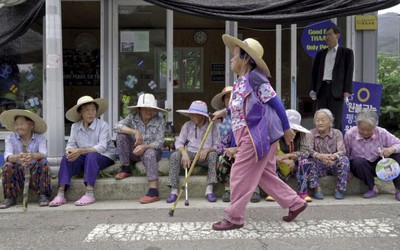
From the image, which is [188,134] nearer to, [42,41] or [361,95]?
[361,95]

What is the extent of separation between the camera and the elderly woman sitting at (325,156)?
17.5 feet

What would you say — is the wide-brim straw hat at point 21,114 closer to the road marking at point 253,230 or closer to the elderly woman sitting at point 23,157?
the elderly woman sitting at point 23,157

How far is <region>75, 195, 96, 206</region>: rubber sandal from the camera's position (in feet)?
17.1

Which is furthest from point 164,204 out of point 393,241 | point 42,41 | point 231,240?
point 42,41

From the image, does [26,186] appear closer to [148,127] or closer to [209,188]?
[148,127]

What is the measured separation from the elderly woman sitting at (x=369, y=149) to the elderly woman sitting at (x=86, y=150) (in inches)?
126

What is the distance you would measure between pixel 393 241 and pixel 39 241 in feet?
10.5

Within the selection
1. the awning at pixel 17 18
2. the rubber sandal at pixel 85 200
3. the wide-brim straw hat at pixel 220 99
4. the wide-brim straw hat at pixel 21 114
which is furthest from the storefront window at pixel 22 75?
the wide-brim straw hat at pixel 220 99

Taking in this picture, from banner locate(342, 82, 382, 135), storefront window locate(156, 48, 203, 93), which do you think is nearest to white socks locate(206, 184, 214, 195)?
banner locate(342, 82, 382, 135)

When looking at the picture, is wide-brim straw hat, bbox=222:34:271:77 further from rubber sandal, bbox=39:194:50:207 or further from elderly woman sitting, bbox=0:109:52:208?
rubber sandal, bbox=39:194:50:207

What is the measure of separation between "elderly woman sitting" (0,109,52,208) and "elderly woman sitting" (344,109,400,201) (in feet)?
12.7

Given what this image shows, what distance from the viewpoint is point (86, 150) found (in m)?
5.37

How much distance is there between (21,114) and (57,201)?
115cm

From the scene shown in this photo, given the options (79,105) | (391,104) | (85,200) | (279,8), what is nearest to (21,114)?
(79,105)
